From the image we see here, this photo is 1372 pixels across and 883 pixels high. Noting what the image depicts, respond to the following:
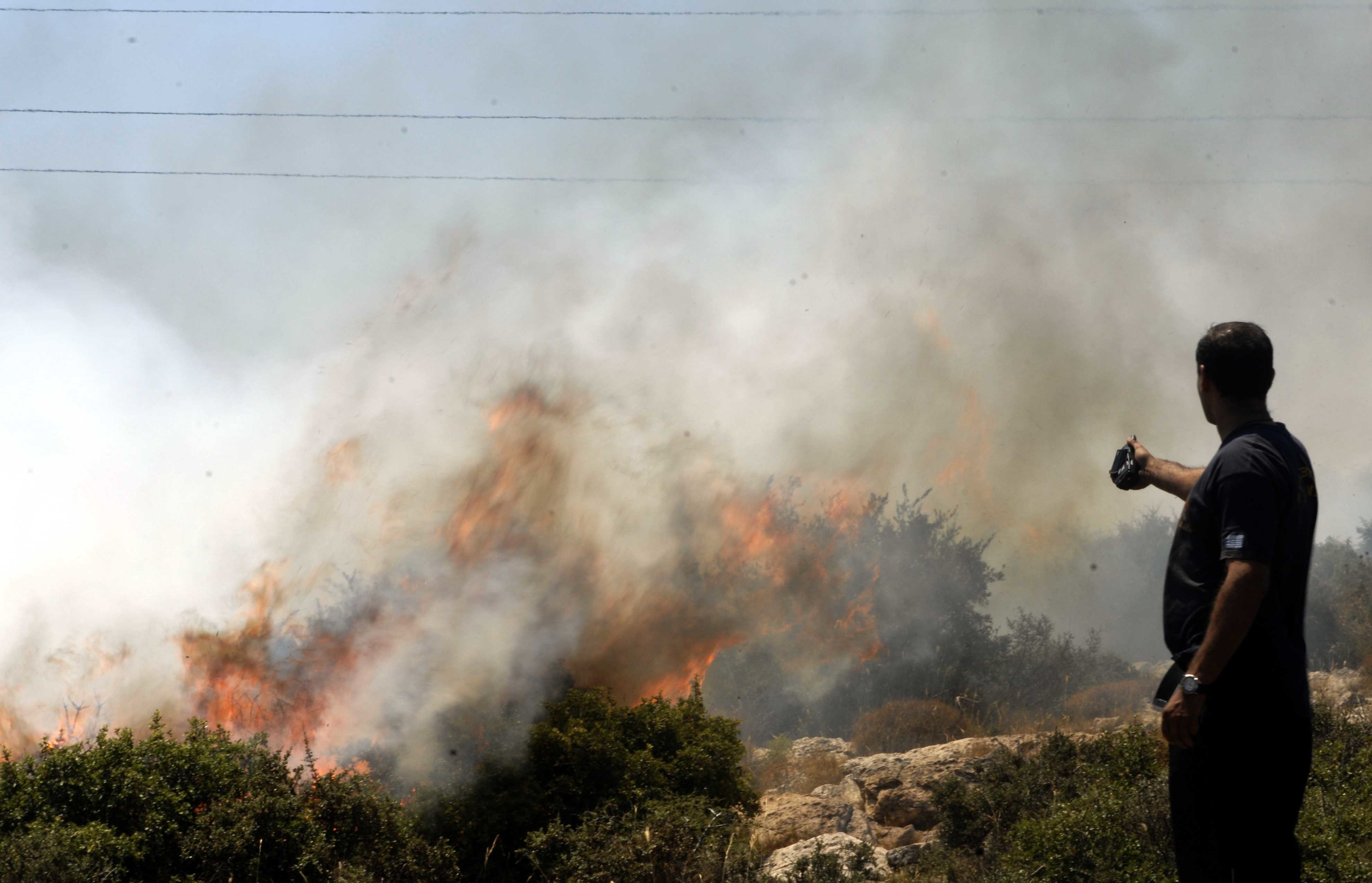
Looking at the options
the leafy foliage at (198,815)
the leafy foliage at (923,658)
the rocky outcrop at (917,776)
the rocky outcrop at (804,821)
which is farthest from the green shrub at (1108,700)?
the leafy foliage at (198,815)

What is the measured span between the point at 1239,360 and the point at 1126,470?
0.74 meters

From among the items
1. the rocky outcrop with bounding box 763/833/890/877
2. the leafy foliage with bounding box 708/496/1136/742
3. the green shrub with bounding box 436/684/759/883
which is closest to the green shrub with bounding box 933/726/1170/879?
the rocky outcrop with bounding box 763/833/890/877

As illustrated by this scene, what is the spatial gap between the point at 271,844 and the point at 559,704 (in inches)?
110

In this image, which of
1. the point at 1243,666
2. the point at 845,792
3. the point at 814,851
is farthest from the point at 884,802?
the point at 1243,666

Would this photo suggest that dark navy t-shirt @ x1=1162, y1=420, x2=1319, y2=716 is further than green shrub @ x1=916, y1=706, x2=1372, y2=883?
No

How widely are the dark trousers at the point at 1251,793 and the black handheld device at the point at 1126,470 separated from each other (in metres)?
1.11

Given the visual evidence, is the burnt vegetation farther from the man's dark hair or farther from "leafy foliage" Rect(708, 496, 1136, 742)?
"leafy foliage" Rect(708, 496, 1136, 742)

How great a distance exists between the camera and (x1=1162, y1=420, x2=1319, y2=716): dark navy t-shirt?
3.25m

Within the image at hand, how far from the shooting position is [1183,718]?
329 cm

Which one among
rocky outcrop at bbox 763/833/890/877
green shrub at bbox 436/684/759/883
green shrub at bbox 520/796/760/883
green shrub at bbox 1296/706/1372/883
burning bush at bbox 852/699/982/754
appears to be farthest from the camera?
burning bush at bbox 852/699/982/754

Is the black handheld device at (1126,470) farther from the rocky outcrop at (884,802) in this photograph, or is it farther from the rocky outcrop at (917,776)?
the rocky outcrop at (917,776)

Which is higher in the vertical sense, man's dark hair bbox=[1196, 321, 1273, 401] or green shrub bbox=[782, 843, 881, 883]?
man's dark hair bbox=[1196, 321, 1273, 401]

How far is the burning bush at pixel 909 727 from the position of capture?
17.0m

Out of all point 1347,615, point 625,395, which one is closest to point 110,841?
point 625,395
